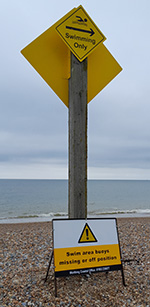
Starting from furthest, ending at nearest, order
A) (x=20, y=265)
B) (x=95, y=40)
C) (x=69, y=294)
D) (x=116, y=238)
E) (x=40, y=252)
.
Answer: (x=40, y=252) → (x=20, y=265) → (x=95, y=40) → (x=116, y=238) → (x=69, y=294)

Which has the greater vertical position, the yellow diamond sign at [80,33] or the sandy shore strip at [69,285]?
the yellow diamond sign at [80,33]

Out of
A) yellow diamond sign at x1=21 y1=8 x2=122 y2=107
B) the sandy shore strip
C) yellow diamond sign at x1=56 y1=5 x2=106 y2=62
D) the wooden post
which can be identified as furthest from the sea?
yellow diamond sign at x1=56 y1=5 x2=106 y2=62

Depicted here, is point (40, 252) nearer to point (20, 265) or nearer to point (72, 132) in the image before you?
point (20, 265)

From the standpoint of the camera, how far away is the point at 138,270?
421cm

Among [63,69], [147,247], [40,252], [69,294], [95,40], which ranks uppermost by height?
[95,40]

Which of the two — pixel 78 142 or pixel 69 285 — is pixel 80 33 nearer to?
pixel 78 142

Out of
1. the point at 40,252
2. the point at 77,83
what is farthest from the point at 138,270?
the point at 77,83

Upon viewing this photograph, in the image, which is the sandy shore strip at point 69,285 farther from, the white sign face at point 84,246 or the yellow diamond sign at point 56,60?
the yellow diamond sign at point 56,60

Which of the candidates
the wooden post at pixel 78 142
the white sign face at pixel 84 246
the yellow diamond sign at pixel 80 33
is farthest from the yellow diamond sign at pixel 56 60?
the white sign face at pixel 84 246

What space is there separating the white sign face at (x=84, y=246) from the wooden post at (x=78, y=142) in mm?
272

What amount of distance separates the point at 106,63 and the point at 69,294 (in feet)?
11.9

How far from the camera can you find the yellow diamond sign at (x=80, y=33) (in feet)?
12.4

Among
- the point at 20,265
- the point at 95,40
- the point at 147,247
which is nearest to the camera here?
the point at 95,40

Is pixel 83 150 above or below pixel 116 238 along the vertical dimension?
above
